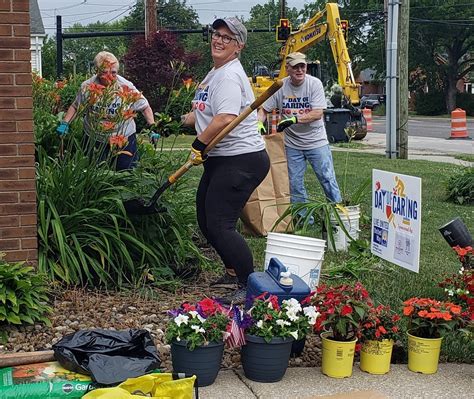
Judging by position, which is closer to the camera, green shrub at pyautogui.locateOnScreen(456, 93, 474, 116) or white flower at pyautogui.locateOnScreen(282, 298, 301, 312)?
white flower at pyautogui.locateOnScreen(282, 298, 301, 312)

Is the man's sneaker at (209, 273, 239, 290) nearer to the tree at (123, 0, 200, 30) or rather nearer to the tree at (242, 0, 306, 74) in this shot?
the tree at (242, 0, 306, 74)

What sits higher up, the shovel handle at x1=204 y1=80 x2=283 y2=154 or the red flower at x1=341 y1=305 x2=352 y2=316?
the shovel handle at x1=204 y1=80 x2=283 y2=154

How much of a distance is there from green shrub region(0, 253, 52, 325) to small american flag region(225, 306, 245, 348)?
1.25 metres

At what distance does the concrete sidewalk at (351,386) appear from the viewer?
3.70 meters

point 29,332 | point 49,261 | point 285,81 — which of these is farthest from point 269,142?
point 29,332

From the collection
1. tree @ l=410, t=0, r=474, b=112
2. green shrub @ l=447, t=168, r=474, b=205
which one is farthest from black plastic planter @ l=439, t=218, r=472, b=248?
tree @ l=410, t=0, r=474, b=112

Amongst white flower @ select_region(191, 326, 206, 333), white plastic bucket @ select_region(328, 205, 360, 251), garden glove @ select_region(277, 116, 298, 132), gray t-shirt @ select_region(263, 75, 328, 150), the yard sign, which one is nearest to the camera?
white flower @ select_region(191, 326, 206, 333)

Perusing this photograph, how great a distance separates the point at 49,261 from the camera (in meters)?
5.03

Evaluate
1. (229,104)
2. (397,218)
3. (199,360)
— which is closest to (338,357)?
(199,360)

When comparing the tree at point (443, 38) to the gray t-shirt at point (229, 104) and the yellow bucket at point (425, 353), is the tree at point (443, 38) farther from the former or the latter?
the yellow bucket at point (425, 353)

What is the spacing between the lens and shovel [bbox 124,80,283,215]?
4559mm

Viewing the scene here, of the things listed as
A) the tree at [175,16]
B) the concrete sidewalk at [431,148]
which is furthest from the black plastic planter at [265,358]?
the tree at [175,16]

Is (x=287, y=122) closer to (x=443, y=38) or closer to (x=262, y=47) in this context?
(x=443, y=38)

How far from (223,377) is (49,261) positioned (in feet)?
5.59
